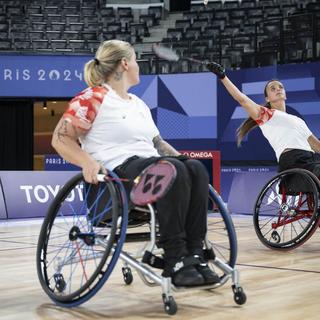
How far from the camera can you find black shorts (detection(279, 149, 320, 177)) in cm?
359

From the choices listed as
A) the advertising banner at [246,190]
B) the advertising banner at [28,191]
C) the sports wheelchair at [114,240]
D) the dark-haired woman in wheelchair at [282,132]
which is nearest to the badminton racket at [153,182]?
the sports wheelchair at [114,240]

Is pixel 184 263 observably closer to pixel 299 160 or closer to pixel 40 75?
pixel 299 160

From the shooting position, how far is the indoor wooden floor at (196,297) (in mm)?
1889

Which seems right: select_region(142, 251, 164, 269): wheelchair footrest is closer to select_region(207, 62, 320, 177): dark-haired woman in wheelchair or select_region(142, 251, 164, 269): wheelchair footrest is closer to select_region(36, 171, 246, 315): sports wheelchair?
select_region(36, 171, 246, 315): sports wheelchair

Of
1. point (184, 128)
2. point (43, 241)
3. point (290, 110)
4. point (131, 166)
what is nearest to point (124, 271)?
point (43, 241)

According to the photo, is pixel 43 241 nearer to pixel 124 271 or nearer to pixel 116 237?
pixel 116 237

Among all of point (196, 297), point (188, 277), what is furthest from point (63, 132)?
point (196, 297)

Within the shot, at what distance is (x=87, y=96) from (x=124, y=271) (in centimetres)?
82

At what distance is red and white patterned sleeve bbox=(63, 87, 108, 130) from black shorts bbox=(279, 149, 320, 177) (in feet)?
6.23

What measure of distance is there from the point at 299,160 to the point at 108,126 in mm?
1891

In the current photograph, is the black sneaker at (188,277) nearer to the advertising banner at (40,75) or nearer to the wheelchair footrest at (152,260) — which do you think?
the wheelchair footrest at (152,260)

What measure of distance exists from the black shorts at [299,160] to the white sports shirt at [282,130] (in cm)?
4

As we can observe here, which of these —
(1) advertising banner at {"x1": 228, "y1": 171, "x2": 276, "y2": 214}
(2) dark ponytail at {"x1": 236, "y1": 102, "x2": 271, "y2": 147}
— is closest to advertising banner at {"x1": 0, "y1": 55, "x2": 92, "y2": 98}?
(1) advertising banner at {"x1": 228, "y1": 171, "x2": 276, "y2": 214}

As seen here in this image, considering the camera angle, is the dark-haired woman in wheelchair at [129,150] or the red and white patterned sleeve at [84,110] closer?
the dark-haired woman in wheelchair at [129,150]
